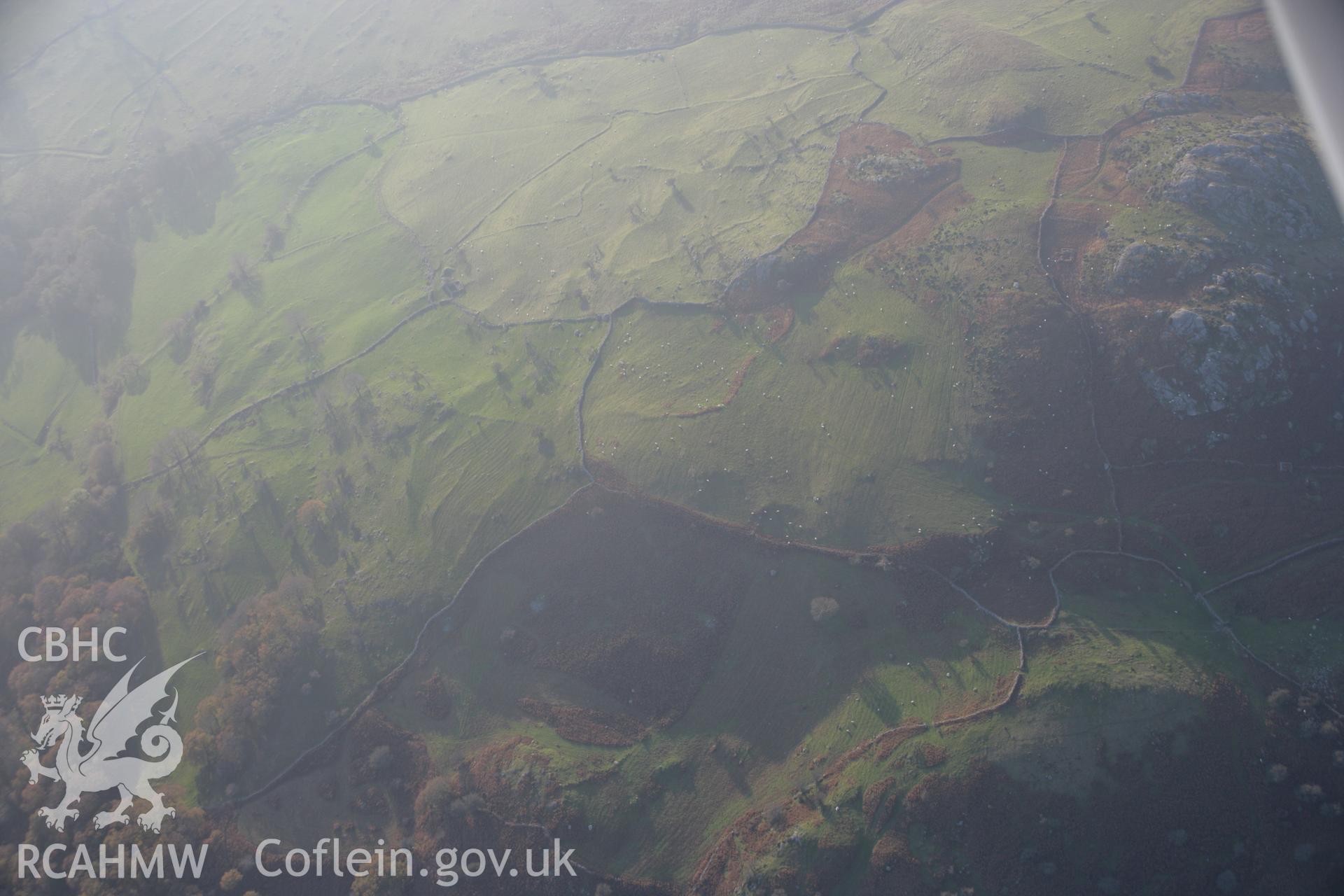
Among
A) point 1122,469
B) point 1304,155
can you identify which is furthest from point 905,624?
point 1304,155

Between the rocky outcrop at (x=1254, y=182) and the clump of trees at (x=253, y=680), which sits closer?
the clump of trees at (x=253, y=680)

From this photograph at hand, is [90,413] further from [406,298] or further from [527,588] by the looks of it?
[527,588]

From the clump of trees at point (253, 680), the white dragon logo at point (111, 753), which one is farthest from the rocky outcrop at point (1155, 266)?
the white dragon logo at point (111, 753)

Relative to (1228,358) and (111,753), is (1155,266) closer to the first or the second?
(1228,358)

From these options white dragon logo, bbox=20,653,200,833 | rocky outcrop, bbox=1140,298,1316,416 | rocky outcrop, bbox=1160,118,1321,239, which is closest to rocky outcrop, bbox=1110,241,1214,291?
rocky outcrop, bbox=1140,298,1316,416

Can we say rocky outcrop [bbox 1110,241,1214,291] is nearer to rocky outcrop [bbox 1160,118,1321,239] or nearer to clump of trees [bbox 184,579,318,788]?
rocky outcrop [bbox 1160,118,1321,239]

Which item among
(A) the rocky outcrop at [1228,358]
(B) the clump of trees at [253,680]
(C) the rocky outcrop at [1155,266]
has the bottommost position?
(A) the rocky outcrop at [1228,358]

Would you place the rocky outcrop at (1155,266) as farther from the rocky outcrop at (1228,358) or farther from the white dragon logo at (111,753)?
the white dragon logo at (111,753)

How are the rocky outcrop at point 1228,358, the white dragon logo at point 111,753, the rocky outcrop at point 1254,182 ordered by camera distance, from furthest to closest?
the rocky outcrop at point 1254,182 < the rocky outcrop at point 1228,358 < the white dragon logo at point 111,753
